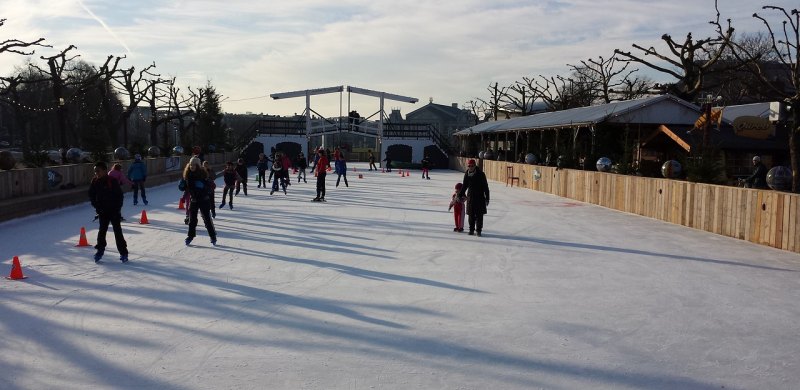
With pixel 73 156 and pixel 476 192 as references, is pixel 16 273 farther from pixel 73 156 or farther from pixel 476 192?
pixel 73 156

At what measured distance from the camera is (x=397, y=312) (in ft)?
22.9

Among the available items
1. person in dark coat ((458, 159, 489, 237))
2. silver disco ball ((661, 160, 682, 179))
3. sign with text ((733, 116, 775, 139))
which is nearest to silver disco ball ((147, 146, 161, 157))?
person in dark coat ((458, 159, 489, 237))

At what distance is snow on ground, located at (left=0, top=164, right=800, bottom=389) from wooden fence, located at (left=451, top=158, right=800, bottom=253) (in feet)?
1.60

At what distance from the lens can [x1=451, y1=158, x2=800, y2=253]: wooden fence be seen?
11.8 m

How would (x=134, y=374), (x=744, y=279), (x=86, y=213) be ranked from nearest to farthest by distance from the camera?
(x=134, y=374) < (x=744, y=279) < (x=86, y=213)

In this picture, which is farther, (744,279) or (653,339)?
(744,279)

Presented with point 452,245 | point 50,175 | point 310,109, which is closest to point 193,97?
point 310,109

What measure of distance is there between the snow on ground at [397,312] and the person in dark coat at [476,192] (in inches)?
23.6

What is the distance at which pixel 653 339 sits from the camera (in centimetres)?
615

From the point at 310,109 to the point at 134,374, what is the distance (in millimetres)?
48301

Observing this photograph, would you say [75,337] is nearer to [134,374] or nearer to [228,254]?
[134,374]

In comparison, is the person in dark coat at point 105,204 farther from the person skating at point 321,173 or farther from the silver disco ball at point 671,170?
the silver disco ball at point 671,170

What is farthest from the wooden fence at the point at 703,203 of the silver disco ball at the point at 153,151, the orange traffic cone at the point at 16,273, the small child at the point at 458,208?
the silver disco ball at the point at 153,151

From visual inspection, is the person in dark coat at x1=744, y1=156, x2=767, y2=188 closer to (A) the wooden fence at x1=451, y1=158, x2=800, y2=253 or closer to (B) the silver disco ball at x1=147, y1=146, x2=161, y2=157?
(A) the wooden fence at x1=451, y1=158, x2=800, y2=253
